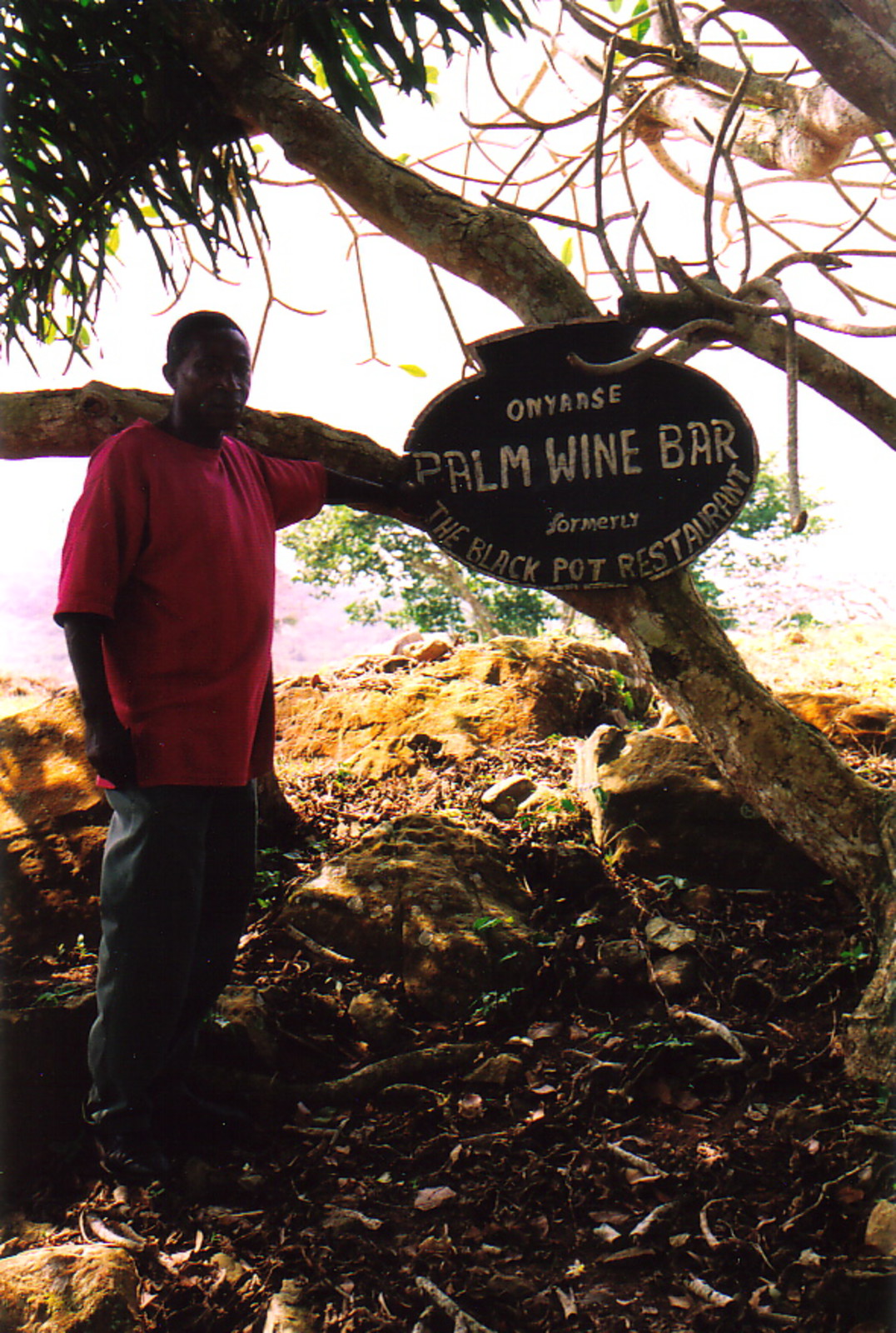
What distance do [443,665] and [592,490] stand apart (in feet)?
7.84

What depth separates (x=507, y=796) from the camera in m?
3.60

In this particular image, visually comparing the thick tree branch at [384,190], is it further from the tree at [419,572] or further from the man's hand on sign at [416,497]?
the tree at [419,572]

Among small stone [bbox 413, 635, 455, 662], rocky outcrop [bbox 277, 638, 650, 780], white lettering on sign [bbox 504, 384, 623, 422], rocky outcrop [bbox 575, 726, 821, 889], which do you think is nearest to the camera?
white lettering on sign [bbox 504, 384, 623, 422]

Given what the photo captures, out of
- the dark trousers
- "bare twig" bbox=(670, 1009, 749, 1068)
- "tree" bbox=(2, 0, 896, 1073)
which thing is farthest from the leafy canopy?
"bare twig" bbox=(670, 1009, 749, 1068)

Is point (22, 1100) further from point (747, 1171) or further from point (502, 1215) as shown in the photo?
point (747, 1171)

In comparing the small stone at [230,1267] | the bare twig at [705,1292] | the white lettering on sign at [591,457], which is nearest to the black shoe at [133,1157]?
the small stone at [230,1267]

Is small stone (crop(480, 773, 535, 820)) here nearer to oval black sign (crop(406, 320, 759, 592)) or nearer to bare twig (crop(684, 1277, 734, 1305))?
oval black sign (crop(406, 320, 759, 592))

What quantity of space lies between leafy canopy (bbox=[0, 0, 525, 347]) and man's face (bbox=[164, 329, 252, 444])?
140 cm

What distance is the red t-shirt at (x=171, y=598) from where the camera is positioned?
2.09 metres

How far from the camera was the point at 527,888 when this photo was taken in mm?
3113

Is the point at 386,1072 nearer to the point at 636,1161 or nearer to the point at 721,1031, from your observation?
the point at 636,1161

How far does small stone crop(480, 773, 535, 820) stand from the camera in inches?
140

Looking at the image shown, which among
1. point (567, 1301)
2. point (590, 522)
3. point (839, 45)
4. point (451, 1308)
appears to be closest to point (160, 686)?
point (590, 522)

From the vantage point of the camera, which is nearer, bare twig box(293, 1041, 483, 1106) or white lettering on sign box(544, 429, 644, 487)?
bare twig box(293, 1041, 483, 1106)
